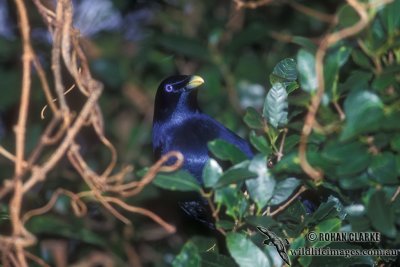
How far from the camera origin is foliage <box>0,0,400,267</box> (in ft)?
7.12

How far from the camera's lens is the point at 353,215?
7.77 feet

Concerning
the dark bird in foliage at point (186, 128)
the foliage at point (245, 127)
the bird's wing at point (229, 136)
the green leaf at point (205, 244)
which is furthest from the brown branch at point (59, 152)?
A: the bird's wing at point (229, 136)

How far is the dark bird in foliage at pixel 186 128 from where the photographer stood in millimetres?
3824

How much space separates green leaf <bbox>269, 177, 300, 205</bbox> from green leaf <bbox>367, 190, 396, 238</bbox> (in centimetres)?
32

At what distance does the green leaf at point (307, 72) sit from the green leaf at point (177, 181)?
48cm

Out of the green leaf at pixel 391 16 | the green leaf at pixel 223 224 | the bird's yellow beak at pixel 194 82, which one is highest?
the green leaf at pixel 391 16

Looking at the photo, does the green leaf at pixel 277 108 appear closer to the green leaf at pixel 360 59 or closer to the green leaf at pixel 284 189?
the green leaf at pixel 284 189

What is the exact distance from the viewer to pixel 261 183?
2.37 metres

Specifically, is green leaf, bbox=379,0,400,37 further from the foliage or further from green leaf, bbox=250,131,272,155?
green leaf, bbox=250,131,272,155

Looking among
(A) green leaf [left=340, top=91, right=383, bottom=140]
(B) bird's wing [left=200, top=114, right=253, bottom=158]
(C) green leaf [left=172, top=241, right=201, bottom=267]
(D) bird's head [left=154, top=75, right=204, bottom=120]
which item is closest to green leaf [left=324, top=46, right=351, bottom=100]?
(A) green leaf [left=340, top=91, right=383, bottom=140]

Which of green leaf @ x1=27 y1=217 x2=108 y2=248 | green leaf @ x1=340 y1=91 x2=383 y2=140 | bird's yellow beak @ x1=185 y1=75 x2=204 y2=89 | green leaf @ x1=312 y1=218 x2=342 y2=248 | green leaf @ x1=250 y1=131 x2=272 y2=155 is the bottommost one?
green leaf @ x1=27 y1=217 x2=108 y2=248

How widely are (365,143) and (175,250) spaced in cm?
258

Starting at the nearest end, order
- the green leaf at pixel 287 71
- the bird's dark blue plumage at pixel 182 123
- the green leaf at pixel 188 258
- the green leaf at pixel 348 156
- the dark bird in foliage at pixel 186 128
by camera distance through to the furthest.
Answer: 1. the green leaf at pixel 348 156
2. the green leaf at pixel 188 258
3. the green leaf at pixel 287 71
4. the dark bird in foliage at pixel 186 128
5. the bird's dark blue plumage at pixel 182 123

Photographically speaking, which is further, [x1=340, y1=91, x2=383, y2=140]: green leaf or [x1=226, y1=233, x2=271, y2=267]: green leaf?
[x1=226, y1=233, x2=271, y2=267]: green leaf
